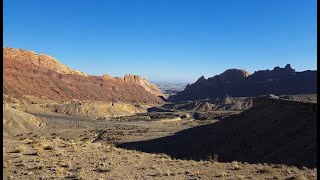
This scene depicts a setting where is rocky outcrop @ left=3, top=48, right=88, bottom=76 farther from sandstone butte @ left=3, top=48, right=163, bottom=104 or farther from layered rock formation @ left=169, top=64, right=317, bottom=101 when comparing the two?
layered rock formation @ left=169, top=64, right=317, bottom=101

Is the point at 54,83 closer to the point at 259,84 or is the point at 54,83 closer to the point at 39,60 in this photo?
the point at 39,60

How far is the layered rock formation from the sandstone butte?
89.6 feet

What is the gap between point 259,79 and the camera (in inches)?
6870

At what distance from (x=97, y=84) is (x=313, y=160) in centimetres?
15411

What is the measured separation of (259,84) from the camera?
16938cm

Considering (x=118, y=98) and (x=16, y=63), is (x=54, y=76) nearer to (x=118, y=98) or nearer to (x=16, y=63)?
(x=16, y=63)

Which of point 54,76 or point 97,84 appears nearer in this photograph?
point 54,76

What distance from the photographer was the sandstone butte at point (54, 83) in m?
131

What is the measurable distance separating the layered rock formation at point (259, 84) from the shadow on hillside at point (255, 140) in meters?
105

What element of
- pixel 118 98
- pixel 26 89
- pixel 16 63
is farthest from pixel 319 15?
pixel 118 98

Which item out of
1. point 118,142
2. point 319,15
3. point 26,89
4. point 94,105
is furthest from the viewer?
point 26,89

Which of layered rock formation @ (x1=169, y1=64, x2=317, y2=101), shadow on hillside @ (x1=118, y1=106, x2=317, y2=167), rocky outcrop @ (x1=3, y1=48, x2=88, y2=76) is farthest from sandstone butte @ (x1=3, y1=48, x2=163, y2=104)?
shadow on hillside @ (x1=118, y1=106, x2=317, y2=167)

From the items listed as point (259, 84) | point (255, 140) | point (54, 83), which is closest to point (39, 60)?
point (54, 83)

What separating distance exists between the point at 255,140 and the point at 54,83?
12502 cm
